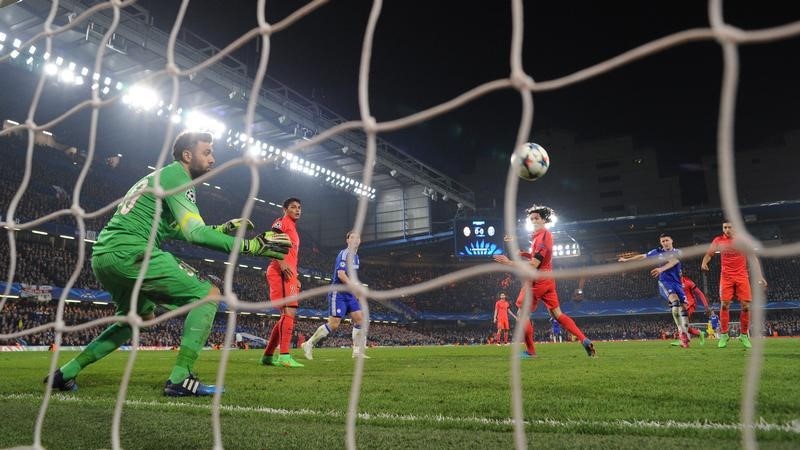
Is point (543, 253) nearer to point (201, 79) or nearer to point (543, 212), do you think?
point (543, 212)

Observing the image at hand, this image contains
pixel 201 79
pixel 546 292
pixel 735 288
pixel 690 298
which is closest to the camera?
pixel 546 292

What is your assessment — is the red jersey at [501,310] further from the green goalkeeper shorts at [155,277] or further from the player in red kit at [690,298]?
the green goalkeeper shorts at [155,277]

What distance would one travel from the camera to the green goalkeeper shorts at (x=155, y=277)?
12.3 ft

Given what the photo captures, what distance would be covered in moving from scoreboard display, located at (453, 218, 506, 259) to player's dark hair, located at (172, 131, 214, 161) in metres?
26.8

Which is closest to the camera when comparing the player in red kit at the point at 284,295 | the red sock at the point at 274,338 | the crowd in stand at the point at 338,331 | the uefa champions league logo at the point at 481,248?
the player in red kit at the point at 284,295

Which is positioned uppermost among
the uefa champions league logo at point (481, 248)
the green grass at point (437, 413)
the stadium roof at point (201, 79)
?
the stadium roof at point (201, 79)

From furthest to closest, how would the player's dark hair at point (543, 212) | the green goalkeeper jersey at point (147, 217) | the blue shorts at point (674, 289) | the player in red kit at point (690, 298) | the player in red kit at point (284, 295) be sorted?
the player in red kit at point (690, 298)
the blue shorts at point (674, 289)
the player's dark hair at point (543, 212)
the player in red kit at point (284, 295)
the green goalkeeper jersey at point (147, 217)

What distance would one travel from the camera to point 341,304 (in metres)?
8.45

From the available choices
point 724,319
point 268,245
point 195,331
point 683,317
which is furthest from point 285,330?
point 683,317

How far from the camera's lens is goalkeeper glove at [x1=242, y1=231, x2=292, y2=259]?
129 inches

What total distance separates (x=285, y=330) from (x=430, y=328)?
3952 centimetres

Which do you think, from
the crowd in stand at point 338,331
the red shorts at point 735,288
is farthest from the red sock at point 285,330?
the crowd in stand at point 338,331

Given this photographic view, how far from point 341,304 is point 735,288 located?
6.40m

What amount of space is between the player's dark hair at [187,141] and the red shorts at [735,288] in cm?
824
